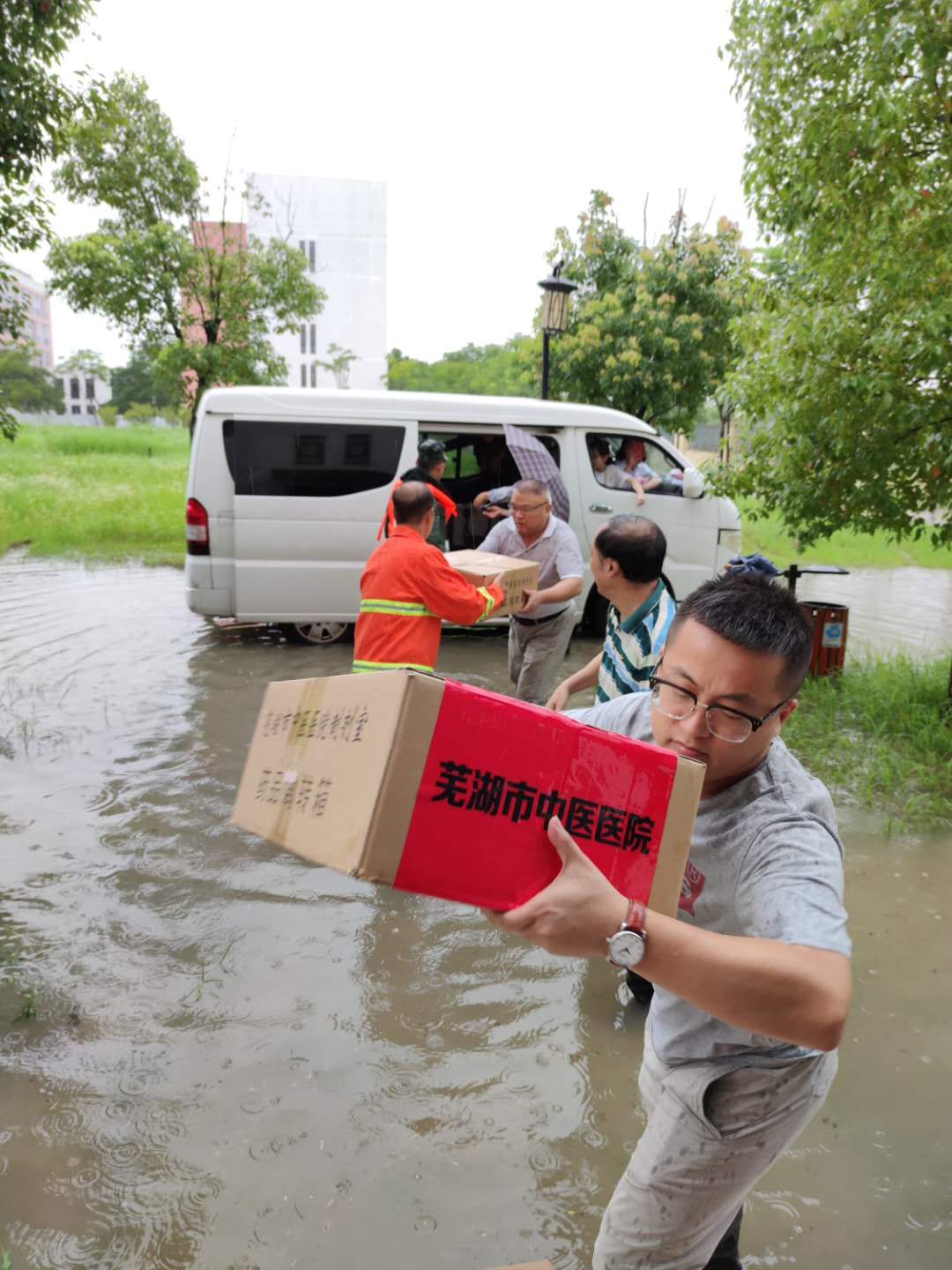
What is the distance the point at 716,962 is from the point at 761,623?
479mm

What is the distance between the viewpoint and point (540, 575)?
14.9 ft

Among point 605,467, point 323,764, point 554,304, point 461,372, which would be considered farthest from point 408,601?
point 461,372

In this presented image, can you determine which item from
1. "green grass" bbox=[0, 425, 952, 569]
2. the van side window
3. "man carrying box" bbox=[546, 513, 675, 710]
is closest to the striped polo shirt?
"man carrying box" bbox=[546, 513, 675, 710]

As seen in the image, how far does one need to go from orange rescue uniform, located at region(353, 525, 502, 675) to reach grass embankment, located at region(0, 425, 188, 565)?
27.2 ft

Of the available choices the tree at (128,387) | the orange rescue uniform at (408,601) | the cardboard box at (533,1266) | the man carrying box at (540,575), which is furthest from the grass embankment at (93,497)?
the tree at (128,387)

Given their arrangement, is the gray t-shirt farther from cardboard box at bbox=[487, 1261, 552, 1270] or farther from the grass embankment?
the grass embankment

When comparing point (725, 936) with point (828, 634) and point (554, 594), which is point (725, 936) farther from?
point (828, 634)

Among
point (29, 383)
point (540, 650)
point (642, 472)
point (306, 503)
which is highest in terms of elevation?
point (29, 383)

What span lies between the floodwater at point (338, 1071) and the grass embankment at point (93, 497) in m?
8.25

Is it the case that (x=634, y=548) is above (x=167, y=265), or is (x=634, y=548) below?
below

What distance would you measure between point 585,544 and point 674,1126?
607 cm

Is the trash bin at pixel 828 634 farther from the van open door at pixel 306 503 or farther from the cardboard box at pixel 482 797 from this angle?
the cardboard box at pixel 482 797

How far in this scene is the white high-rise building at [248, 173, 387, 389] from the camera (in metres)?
54.1

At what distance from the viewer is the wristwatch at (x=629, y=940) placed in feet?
3.59
